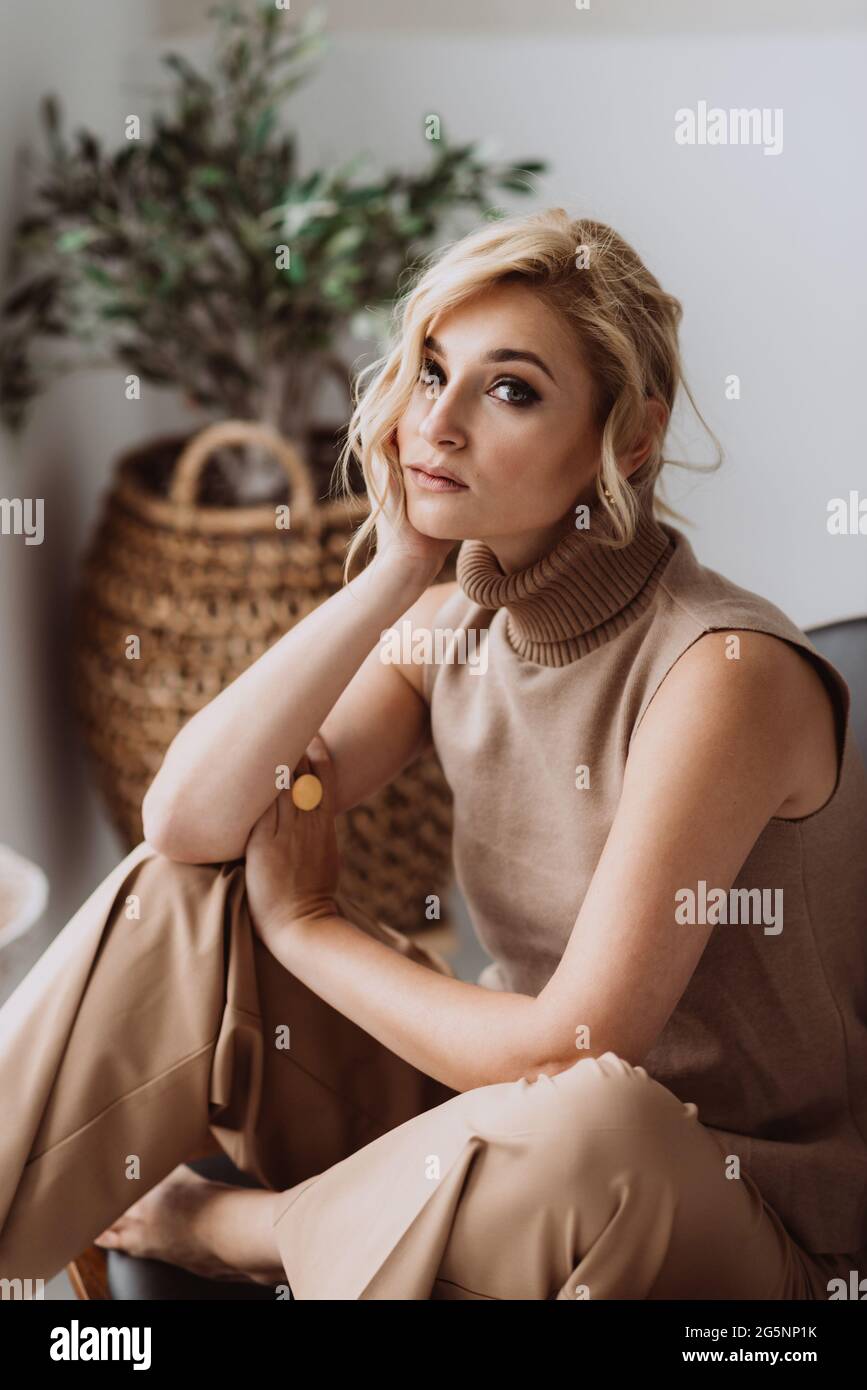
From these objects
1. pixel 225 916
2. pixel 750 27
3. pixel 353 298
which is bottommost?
pixel 225 916

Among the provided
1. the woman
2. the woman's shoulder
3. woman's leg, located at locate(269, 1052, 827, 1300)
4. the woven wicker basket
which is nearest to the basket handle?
the woven wicker basket

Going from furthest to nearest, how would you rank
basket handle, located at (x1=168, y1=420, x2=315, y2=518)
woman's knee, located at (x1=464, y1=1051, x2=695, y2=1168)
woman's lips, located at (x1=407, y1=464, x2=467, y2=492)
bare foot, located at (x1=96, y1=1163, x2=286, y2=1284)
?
basket handle, located at (x1=168, y1=420, x2=315, y2=518) → bare foot, located at (x1=96, y1=1163, x2=286, y2=1284) → woman's lips, located at (x1=407, y1=464, x2=467, y2=492) → woman's knee, located at (x1=464, y1=1051, x2=695, y2=1168)

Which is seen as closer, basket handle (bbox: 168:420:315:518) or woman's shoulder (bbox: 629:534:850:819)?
woman's shoulder (bbox: 629:534:850:819)

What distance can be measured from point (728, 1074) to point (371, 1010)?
288mm

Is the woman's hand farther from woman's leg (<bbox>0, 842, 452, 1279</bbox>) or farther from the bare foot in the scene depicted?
the bare foot

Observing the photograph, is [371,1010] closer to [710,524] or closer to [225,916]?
[225,916]

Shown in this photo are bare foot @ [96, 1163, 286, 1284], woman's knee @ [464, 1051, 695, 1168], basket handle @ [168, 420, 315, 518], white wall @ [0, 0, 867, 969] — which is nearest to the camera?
woman's knee @ [464, 1051, 695, 1168]

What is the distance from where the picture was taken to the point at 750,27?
7.02 feet

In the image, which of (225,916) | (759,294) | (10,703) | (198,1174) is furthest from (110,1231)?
(759,294)

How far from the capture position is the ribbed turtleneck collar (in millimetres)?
1096

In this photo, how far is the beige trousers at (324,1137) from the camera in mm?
946

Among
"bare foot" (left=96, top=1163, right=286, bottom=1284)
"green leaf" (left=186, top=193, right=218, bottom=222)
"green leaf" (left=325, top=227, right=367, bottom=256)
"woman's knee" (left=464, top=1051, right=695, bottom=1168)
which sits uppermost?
"green leaf" (left=186, top=193, right=218, bottom=222)

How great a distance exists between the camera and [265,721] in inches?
45.4

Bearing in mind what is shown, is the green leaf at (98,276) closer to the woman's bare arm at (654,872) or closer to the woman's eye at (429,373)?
the woman's eye at (429,373)
